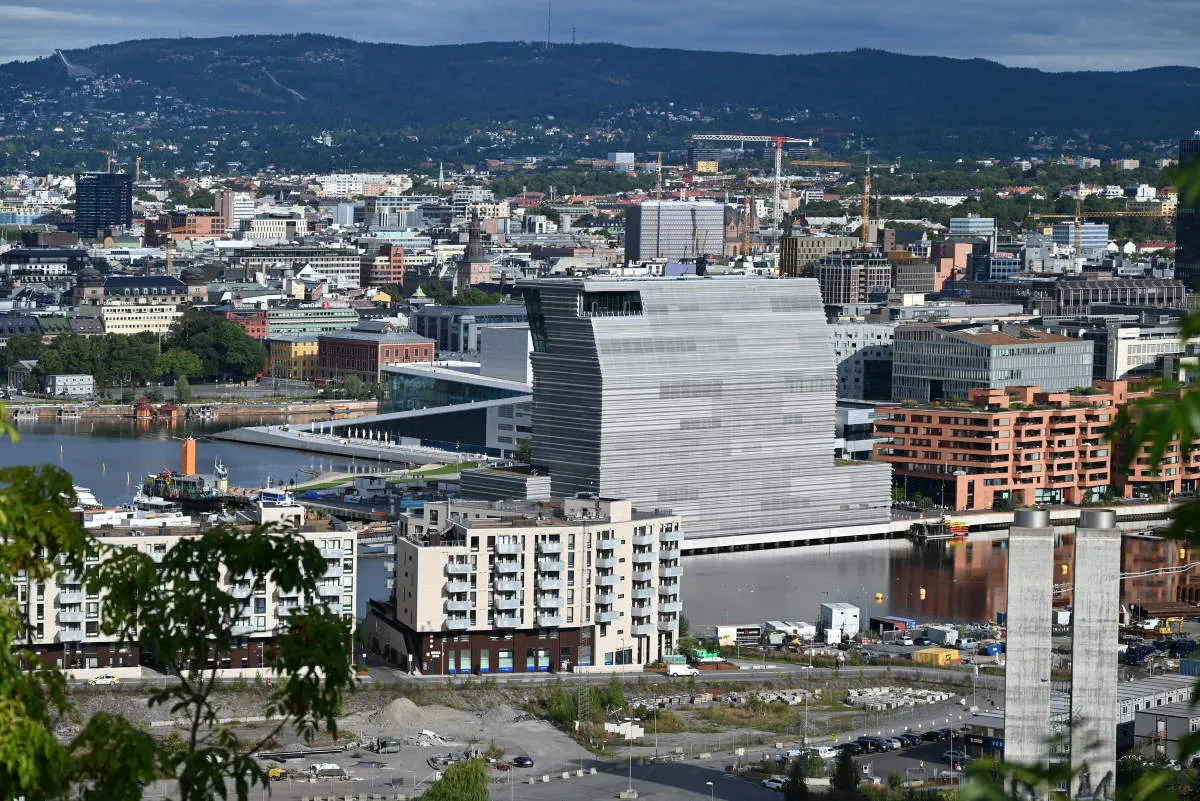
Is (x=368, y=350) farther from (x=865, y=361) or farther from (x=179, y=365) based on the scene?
(x=865, y=361)

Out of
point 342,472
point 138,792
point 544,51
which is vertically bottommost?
point 342,472

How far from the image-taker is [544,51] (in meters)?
186

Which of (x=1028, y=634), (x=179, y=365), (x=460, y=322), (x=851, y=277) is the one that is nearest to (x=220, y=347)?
(x=179, y=365)

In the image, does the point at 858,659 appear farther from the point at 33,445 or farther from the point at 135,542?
the point at 33,445

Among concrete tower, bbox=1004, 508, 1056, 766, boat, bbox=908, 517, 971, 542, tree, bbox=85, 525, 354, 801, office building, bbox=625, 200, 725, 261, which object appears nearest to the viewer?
tree, bbox=85, 525, 354, 801

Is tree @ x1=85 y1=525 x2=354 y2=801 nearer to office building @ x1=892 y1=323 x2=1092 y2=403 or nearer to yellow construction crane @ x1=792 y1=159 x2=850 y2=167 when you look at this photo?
office building @ x1=892 y1=323 x2=1092 y2=403

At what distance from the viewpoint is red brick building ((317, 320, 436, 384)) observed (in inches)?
1802

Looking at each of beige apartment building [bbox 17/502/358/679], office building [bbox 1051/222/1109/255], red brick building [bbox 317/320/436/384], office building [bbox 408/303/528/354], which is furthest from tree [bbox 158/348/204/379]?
beige apartment building [bbox 17/502/358/679]

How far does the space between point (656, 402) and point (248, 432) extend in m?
13.4

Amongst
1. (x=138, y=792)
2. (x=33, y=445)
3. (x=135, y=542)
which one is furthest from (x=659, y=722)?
(x=33, y=445)

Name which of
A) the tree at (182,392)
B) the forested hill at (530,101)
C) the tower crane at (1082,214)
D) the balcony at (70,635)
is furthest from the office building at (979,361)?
the forested hill at (530,101)

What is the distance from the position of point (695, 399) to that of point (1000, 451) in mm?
5524

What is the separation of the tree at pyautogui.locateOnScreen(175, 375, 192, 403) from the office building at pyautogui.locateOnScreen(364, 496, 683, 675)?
23.8 metres

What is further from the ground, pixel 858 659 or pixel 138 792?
pixel 138 792
